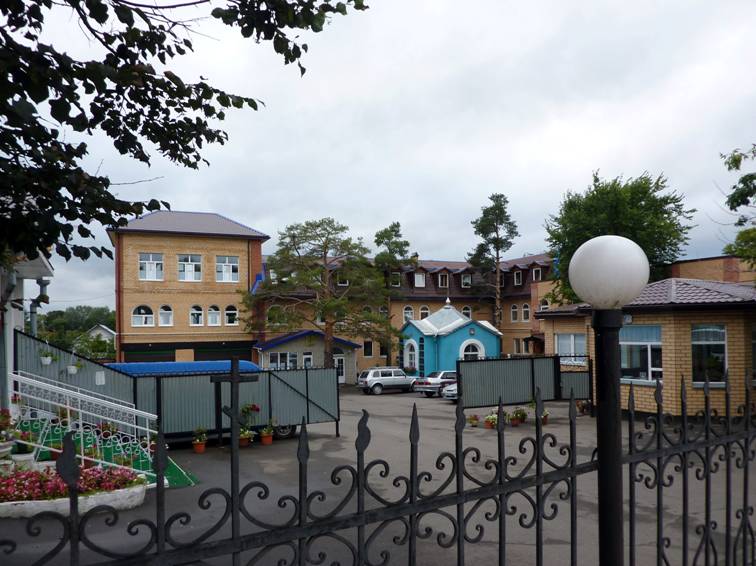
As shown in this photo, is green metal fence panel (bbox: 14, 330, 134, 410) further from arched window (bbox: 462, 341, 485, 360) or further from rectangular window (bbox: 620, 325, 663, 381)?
arched window (bbox: 462, 341, 485, 360)

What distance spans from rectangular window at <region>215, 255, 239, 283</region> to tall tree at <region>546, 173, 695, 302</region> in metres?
20.3

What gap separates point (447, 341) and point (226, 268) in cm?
1492

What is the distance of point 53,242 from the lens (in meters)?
3.36

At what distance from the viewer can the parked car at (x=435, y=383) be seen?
30.1m

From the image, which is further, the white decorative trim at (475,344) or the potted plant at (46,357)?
the white decorative trim at (475,344)

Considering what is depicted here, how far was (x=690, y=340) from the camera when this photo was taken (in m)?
17.7

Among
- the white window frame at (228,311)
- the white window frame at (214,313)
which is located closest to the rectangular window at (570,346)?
the white window frame at (228,311)

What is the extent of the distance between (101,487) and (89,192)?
7.21 m

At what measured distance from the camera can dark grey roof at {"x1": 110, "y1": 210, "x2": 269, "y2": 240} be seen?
3593cm

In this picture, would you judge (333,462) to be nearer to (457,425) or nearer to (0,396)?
(0,396)

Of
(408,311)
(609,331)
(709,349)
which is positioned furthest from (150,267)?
(609,331)

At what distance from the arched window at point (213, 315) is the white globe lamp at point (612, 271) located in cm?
3598

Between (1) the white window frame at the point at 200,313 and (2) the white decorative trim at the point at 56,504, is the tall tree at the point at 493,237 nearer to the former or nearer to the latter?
(1) the white window frame at the point at 200,313

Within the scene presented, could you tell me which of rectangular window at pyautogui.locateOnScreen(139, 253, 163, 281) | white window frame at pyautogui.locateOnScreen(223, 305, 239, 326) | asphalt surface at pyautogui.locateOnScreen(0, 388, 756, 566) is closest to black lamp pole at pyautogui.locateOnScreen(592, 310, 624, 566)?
asphalt surface at pyautogui.locateOnScreen(0, 388, 756, 566)
